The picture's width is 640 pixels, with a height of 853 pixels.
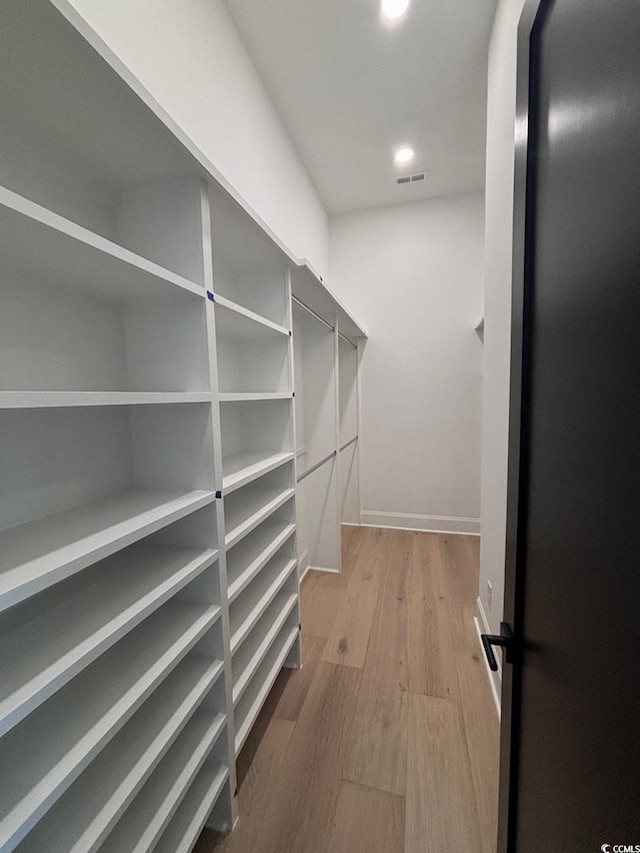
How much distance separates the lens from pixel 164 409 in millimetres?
1021

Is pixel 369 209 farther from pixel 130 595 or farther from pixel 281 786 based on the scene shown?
pixel 281 786

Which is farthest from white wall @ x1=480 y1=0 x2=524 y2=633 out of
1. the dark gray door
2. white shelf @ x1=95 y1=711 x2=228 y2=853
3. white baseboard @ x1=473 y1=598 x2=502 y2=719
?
white shelf @ x1=95 y1=711 x2=228 y2=853

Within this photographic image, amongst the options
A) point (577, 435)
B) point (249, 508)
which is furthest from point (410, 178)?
point (577, 435)

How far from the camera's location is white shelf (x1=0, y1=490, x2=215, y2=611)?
550 mm

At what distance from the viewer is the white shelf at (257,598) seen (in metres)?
1.21

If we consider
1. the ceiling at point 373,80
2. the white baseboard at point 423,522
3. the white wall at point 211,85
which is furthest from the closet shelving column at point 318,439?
the ceiling at point 373,80

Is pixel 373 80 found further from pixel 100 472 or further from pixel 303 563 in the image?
pixel 303 563

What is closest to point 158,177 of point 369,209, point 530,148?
point 530,148

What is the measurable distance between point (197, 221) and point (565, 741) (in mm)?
1378

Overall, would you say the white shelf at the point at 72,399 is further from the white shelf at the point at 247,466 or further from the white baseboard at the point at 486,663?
the white baseboard at the point at 486,663

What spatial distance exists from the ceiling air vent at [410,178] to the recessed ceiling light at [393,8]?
1322 mm

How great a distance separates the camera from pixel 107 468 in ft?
3.23

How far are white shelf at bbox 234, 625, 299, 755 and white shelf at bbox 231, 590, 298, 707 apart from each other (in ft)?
0.19

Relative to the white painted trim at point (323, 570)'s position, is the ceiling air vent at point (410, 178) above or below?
above
